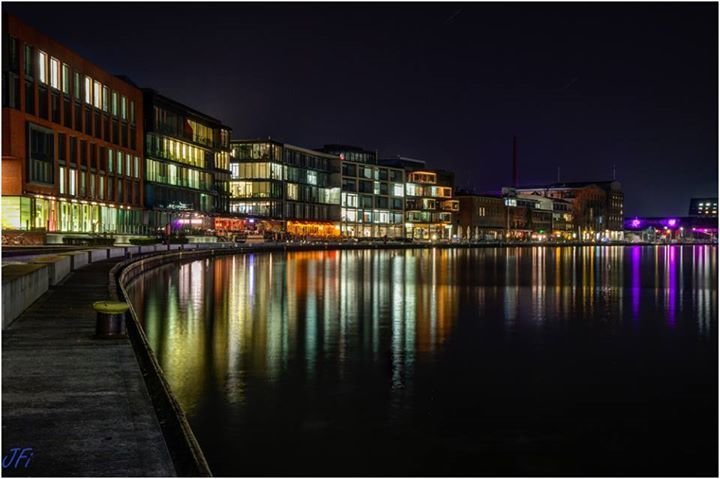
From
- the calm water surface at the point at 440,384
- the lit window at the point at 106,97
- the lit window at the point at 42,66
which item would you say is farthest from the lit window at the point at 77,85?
the calm water surface at the point at 440,384

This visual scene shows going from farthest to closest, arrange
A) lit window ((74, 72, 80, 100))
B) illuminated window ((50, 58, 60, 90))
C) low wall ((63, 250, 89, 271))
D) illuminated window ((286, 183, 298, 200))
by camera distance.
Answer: illuminated window ((286, 183, 298, 200))
lit window ((74, 72, 80, 100))
illuminated window ((50, 58, 60, 90))
low wall ((63, 250, 89, 271))

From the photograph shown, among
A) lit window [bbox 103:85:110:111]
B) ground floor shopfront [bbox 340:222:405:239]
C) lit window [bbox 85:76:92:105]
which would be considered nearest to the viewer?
lit window [bbox 85:76:92:105]

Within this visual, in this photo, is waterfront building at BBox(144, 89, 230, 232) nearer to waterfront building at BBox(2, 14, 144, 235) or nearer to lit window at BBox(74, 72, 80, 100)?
waterfront building at BBox(2, 14, 144, 235)

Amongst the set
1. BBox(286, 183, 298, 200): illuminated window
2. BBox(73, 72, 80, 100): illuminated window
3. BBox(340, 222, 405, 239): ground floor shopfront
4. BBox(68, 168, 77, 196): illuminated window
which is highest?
BBox(73, 72, 80, 100): illuminated window

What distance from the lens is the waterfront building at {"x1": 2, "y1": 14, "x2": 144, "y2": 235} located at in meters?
70.4

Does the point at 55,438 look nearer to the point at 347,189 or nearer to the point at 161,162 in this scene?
the point at 161,162

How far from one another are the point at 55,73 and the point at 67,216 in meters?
13.5

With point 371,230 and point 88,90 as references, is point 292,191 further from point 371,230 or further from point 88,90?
point 88,90

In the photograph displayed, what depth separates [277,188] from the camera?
15388 centimetres

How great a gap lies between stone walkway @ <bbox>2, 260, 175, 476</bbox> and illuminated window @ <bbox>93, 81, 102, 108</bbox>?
241 feet

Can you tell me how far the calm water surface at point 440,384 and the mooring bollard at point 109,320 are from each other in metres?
1.51

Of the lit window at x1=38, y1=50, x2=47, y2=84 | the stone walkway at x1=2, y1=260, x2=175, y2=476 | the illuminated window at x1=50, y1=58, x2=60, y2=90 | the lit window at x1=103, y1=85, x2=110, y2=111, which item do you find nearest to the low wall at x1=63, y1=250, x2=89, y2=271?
the stone walkway at x1=2, y1=260, x2=175, y2=476

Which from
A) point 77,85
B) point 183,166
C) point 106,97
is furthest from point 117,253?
point 183,166

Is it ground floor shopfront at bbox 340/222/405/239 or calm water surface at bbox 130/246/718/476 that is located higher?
ground floor shopfront at bbox 340/222/405/239
